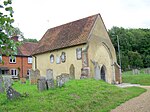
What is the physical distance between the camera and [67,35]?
34.0 m

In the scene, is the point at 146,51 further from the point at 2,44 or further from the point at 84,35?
the point at 2,44

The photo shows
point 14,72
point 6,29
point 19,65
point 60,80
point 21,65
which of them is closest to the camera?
point 6,29

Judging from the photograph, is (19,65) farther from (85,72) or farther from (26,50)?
(85,72)

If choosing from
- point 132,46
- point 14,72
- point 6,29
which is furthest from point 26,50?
point 6,29

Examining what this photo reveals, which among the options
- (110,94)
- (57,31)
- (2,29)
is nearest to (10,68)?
(57,31)

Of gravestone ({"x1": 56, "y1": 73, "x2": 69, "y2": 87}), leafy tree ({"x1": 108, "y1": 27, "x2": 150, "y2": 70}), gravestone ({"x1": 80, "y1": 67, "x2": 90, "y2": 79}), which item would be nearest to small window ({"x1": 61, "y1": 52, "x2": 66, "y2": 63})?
gravestone ({"x1": 80, "y1": 67, "x2": 90, "y2": 79})

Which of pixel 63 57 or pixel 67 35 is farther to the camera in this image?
pixel 67 35

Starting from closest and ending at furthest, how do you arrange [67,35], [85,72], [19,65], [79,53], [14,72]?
[85,72] < [79,53] < [67,35] < [14,72] < [19,65]

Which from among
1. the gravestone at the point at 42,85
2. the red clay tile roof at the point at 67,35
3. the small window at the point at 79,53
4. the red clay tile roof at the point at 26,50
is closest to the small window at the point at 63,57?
the red clay tile roof at the point at 67,35

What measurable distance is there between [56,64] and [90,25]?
7.70m

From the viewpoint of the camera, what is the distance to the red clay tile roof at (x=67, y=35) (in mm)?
31244

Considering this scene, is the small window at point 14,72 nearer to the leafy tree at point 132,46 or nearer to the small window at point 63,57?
the small window at point 63,57

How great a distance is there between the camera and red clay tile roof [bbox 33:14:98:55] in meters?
31.2

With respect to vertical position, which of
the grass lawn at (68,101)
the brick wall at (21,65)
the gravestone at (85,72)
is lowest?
the grass lawn at (68,101)
